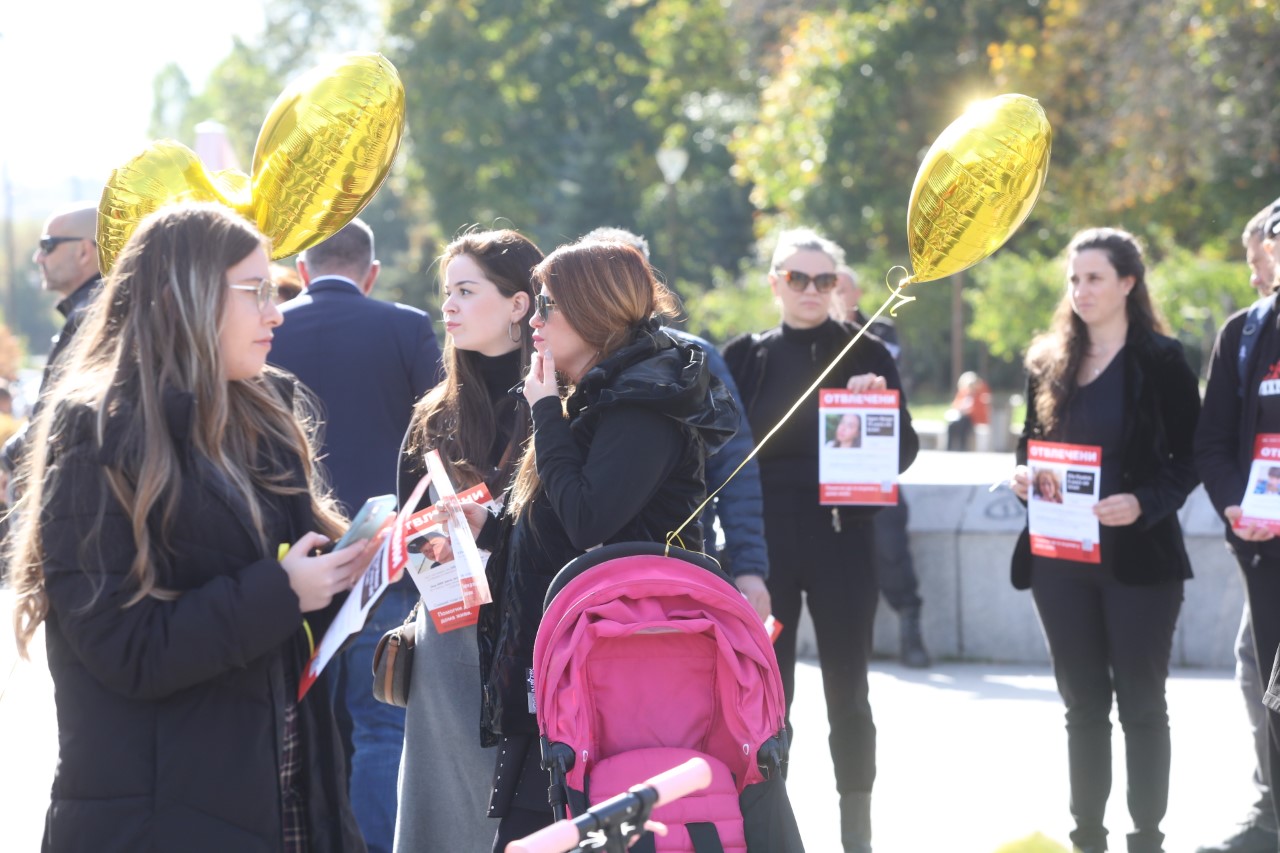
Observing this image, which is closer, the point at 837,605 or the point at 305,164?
the point at 305,164

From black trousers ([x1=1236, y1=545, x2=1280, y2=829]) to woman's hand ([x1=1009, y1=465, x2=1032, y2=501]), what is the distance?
0.77m

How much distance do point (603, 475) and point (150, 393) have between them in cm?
95

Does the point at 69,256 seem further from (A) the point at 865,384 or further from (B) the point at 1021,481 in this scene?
(B) the point at 1021,481

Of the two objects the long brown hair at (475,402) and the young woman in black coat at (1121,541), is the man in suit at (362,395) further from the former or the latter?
the young woman in black coat at (1121,541)

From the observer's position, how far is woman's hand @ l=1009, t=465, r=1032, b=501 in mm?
5211

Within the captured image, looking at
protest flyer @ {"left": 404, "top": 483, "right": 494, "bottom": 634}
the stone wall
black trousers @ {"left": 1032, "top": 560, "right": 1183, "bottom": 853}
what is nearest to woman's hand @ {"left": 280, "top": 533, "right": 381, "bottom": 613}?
protest flyer @ {"left": 404, "top": 483, "right": 494, "bottom": 634}

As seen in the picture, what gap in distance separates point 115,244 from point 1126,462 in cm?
323

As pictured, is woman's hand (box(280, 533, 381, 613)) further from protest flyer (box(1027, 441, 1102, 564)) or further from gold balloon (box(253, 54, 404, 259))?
protest flyer (box(1027, 441, 1102, 564))

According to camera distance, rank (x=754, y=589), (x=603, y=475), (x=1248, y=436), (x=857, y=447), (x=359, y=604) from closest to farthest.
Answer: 1. (x=359, y=604)
2. (x=603, y=475)
3. (x=754, y=589)
4. (x=1248, y=436)
5. (x=857, y=447)

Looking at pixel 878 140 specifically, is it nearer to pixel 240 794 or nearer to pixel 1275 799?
pixel 1275 799

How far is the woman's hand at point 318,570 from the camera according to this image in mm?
2756

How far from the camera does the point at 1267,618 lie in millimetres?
4629

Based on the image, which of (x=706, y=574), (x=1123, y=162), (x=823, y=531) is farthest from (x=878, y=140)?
(x=706, y=574)

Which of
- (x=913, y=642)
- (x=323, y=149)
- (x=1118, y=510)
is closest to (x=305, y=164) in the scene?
(x=323, y=149)
